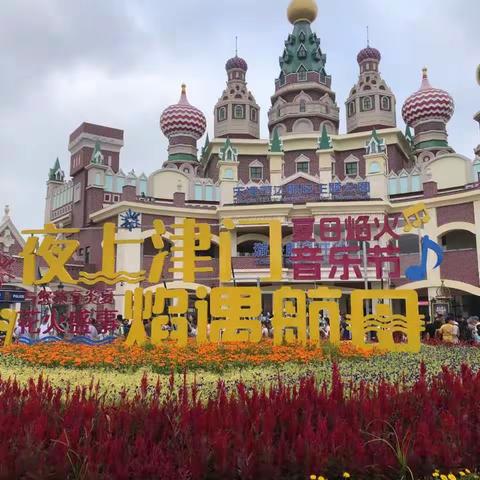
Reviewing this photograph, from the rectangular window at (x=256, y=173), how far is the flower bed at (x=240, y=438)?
102ft

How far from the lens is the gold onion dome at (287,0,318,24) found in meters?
40.7

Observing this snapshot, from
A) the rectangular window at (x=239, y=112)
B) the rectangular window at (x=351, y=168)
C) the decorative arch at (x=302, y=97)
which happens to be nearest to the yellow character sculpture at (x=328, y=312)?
the rectangular window at (x=351, y=168)

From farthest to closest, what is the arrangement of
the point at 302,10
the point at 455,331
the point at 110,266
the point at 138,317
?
the point at 302,10 → the point at 455,331 → the point at 110,266 → the point at 138,317

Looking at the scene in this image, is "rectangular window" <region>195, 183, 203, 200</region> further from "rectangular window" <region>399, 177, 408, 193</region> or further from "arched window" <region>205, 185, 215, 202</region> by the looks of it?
"rectangular window" <region>399, 177, 408, 193</region>

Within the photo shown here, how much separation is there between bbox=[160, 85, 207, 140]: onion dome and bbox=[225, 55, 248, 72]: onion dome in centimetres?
454

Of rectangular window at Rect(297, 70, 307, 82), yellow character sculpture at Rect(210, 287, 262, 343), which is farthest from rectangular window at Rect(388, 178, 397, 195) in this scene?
yellow character sculpture at Rect(210, 287, 262, 343)

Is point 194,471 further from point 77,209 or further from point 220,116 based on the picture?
point 220,116

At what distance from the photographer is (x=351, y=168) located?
35031 millimetres

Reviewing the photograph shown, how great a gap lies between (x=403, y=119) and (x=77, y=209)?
22.2 metres

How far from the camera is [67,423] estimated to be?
4.00 m

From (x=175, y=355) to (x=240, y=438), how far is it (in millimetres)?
6882

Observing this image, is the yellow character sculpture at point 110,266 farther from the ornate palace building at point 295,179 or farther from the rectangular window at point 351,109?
the rectangular window at point 351,109

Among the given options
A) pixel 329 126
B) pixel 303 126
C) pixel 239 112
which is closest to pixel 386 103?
pixel 329 126

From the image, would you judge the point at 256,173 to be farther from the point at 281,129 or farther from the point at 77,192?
the point at 77,192
